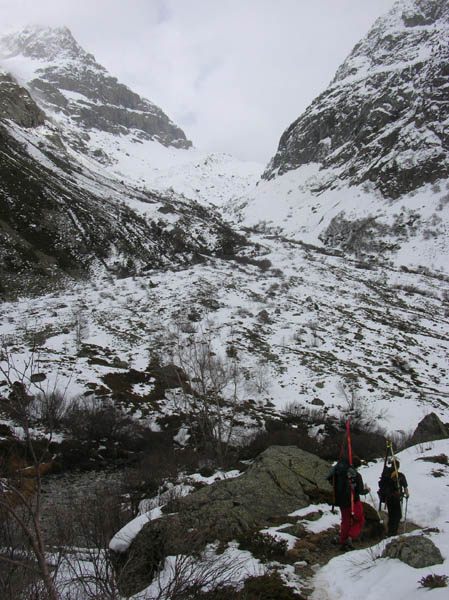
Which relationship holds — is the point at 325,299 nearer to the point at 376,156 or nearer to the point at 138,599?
the point at 138,599

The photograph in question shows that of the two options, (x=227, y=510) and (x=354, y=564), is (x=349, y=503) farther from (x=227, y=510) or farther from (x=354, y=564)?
(x=227, y=510)

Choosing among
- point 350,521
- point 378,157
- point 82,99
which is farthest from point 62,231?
point 82,99

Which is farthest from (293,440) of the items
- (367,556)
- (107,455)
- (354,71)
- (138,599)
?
(354,71)

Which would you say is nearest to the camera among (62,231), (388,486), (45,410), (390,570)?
(390,570)

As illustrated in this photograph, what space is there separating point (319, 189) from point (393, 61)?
45.6 m

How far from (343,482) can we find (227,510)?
91.5 inches

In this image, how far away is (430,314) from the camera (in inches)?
1414

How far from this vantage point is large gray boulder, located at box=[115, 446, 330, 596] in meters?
4.94

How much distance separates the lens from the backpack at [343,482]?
5.69 m

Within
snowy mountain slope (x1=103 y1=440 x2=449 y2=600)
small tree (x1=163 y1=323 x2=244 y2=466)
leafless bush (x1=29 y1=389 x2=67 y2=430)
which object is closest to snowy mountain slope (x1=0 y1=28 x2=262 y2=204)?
small tree (x1=163 y1=323 x2=244 y2=466)

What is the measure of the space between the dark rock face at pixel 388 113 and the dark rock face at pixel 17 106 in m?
65.7

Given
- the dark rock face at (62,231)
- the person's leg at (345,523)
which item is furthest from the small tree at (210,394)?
the dark rock face at (62,231)

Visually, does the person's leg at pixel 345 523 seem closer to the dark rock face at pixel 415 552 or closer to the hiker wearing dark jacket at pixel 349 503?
the hiker wearing dark jacket at pixel 349 503

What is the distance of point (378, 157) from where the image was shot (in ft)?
248
